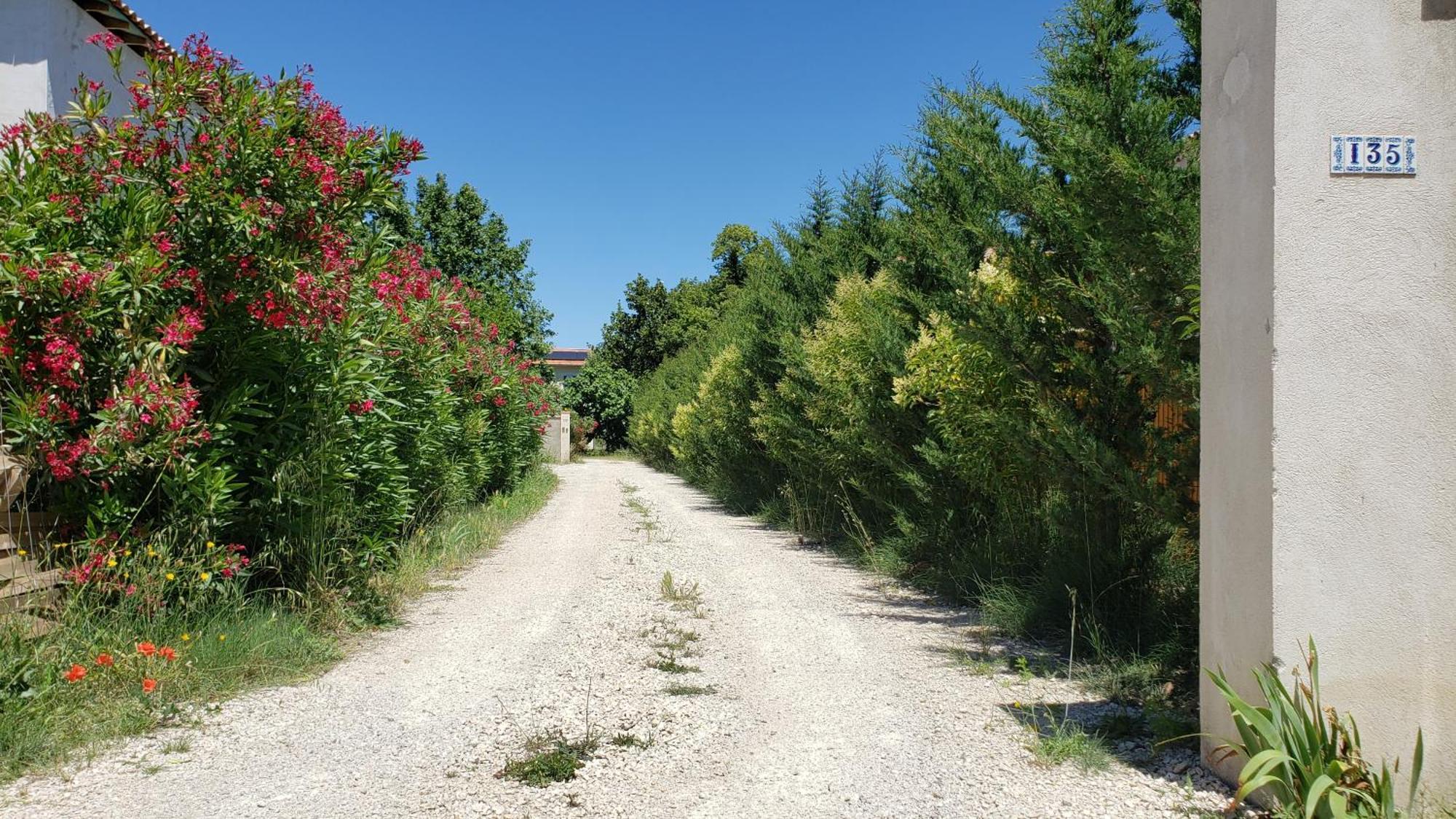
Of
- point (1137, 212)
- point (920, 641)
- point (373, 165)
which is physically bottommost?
point (920, 641)

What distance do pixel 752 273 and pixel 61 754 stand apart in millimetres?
15376

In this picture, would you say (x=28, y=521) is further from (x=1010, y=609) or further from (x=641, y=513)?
(x=641, y=513)

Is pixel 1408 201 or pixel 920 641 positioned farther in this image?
pixel 920 641

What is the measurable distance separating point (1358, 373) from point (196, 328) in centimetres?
595

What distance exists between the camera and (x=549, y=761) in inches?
158

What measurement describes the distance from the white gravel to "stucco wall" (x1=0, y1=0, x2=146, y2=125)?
7940 mm

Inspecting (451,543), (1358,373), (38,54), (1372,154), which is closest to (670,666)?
(1358,373)

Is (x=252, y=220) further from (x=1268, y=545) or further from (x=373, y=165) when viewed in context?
(x=1268, y=545)

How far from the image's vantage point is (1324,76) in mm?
3447

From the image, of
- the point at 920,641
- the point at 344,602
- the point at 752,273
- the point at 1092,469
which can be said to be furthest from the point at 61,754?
the point at 752,273

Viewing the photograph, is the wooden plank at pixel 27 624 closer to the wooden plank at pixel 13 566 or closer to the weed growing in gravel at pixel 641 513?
the wooden plank at pixel 13 566

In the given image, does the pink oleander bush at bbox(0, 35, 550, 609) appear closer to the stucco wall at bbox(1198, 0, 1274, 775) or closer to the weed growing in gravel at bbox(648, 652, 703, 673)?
the weed growing in gravel at bbox(648, 652, 703, 673)

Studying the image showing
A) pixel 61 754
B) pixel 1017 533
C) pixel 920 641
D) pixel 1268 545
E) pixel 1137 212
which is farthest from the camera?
pixel 1017 533

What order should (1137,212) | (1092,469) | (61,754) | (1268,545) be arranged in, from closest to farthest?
(1268,545)
(61,754)
(1137,212)
(1092,469)
